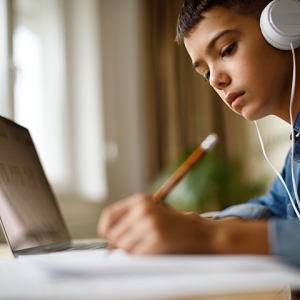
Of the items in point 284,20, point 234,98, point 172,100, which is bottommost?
point 234,98

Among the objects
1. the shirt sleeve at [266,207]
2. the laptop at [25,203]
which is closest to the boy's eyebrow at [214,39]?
the shirt sleeve at [266,207]

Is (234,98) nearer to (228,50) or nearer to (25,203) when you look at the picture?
(228,50)

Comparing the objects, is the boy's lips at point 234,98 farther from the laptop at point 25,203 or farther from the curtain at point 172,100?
the curtain at point 172,100

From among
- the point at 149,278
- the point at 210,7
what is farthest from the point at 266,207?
the point at 149,278

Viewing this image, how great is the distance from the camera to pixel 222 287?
0.26m

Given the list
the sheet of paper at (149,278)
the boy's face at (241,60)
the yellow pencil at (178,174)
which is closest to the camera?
the sheet of paper at (149,278)

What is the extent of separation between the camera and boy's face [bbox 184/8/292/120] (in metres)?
0.86

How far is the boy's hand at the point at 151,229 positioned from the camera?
0.35 m

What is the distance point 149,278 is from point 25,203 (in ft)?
1.87

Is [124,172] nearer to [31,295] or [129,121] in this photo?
[129,121]

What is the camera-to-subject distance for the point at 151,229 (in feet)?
1.15

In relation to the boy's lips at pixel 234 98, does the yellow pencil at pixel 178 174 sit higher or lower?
lower

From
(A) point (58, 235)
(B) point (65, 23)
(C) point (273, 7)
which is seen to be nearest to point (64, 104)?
(B) point (65, 23)

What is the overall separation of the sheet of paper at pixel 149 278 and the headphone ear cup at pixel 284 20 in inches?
21.7
